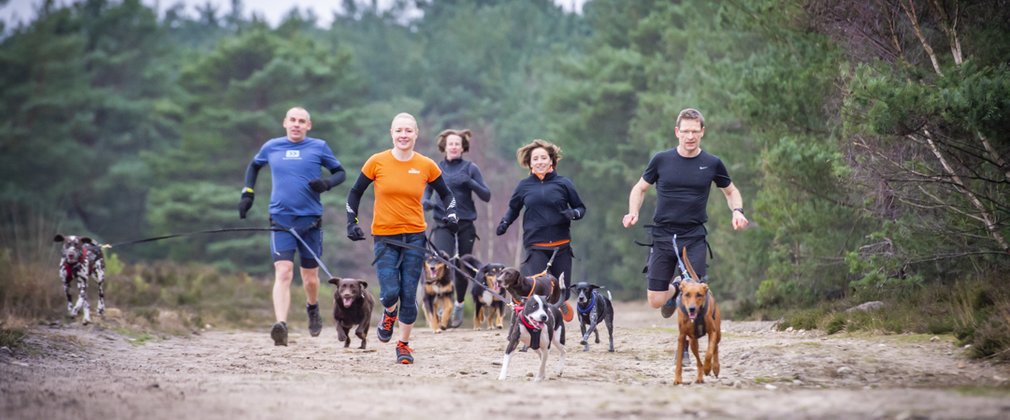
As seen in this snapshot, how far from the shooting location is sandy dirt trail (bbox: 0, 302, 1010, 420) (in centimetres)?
652

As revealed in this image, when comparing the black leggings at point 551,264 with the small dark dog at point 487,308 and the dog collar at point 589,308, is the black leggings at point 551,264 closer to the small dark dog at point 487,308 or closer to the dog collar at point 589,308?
the dog collar at point 589,308

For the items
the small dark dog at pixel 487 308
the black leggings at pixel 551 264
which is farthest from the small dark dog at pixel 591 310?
the small dark dog at pixel 487 308

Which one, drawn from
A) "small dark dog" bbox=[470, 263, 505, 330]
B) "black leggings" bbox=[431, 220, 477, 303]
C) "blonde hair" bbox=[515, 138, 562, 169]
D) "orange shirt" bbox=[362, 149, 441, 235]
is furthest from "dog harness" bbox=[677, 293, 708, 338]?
"small dark dog" bbox=[470, 263, 505, 330]

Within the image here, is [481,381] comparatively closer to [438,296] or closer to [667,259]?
[667,259]

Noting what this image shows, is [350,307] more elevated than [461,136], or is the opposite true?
[461,136]

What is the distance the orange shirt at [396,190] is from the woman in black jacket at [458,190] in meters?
3.50

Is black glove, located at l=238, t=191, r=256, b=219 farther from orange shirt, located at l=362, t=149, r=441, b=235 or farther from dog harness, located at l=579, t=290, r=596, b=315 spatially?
dog harness, located at l=579, t=290, r=596, b=315

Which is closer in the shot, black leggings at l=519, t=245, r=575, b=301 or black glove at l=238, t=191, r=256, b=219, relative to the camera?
black leggings at l=519, t=245, r=575, b=301

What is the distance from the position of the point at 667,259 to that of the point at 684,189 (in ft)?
2.22

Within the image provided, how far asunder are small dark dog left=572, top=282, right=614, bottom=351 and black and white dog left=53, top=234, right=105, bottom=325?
6.80 meters

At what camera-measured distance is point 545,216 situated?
11836 millimetres

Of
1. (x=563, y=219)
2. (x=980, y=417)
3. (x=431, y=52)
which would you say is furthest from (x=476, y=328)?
(x=431, y=52)

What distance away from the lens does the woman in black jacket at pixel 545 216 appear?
11781 mm

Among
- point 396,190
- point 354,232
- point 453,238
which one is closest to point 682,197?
point 396,190
